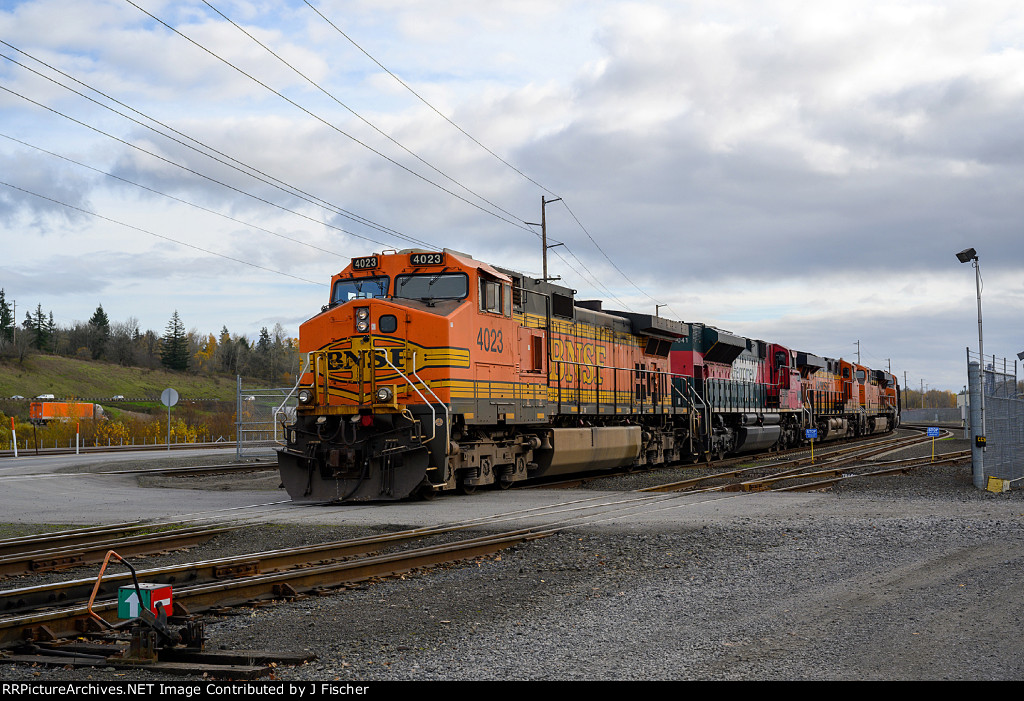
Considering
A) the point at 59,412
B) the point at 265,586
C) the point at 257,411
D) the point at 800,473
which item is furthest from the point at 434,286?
the point at 59,412

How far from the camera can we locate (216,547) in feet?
34.9

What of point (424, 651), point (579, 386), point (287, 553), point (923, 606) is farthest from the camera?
point (579, 386)

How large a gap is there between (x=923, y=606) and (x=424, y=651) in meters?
3.90

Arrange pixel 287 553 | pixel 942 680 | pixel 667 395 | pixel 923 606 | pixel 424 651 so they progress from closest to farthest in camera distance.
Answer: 1. pixel 942 680
2. pixel 424 651
3. pixel 923 606
4. pixel 287 553
5. pixel 667 395

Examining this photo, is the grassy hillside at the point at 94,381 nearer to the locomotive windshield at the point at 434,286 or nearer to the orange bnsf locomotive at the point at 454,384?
the orange bnsf locomotive at the point at 454,384

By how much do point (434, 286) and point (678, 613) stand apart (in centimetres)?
1009

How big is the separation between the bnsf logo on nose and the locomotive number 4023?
5.16ft

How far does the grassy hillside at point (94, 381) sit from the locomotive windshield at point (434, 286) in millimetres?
85956

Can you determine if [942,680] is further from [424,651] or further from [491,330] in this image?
[491,330]

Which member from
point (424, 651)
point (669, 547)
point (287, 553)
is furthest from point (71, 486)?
point (424, 651)

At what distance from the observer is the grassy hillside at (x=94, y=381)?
318 ft

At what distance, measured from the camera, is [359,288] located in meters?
16.5

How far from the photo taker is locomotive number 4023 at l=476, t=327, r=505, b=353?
16.2 m

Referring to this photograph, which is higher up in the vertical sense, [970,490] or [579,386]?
[579,386]
